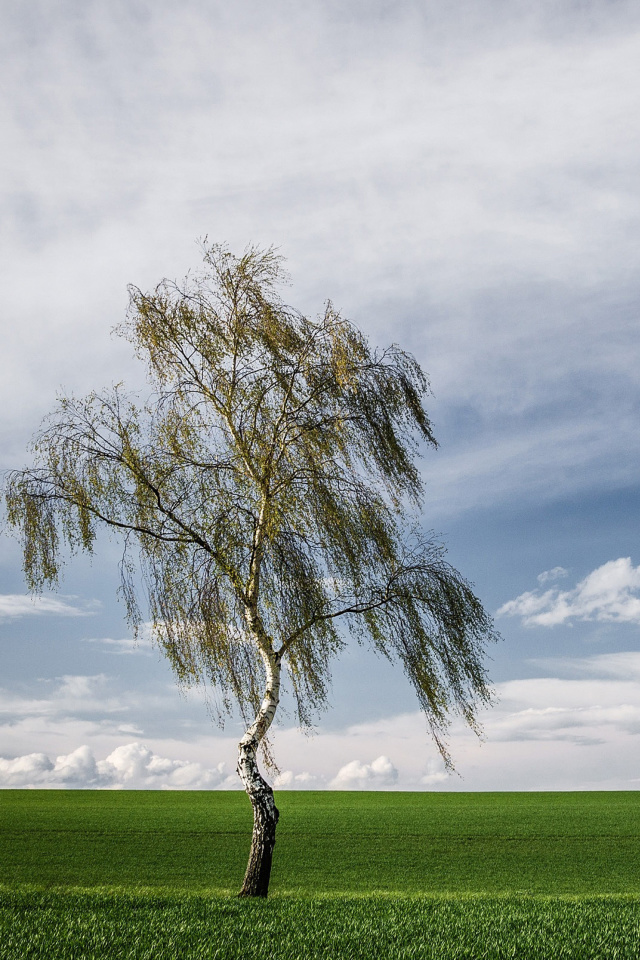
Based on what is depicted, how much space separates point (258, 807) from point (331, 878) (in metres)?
7.29

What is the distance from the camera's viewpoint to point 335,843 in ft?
72.1

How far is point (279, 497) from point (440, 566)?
113 inches

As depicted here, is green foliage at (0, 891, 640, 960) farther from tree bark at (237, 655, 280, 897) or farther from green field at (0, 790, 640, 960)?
tree bark at (237, 655, 280, 897)

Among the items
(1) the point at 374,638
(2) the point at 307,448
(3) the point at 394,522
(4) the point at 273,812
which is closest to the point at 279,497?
(2) the point at 307,448

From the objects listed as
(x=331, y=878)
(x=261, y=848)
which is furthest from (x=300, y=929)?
(x=331, y=878)

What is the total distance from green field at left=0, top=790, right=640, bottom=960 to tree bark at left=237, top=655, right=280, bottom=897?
1.74 feet

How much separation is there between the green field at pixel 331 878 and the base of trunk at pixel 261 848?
1.59ft

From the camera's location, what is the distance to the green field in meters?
7.62

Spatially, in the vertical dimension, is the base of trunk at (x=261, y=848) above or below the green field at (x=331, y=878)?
above

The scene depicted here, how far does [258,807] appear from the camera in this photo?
36.1 feet

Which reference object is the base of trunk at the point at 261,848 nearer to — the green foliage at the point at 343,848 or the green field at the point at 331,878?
the green field at the point at 331,878

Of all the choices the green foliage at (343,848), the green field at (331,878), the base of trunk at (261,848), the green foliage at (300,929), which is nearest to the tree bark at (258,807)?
the base of trunk at (261,848)

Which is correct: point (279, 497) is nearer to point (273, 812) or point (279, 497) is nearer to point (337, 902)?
point (273, 812)

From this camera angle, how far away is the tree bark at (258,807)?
10906mm
